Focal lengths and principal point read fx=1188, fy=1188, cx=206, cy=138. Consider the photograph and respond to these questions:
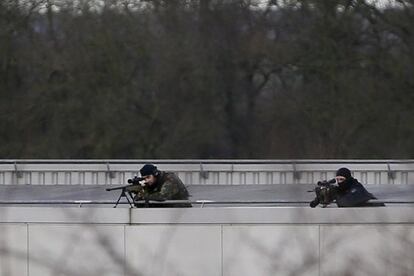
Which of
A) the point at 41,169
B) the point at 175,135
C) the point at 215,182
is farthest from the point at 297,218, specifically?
the point at 175,135

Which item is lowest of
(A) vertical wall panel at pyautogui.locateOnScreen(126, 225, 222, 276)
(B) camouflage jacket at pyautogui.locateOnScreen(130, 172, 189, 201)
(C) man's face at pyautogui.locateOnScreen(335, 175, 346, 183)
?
(A) vertical wall panel at pyautogui.locateOnScreen(126, 225, 222, 276)

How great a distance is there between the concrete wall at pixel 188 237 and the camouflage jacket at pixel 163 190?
0.65ft

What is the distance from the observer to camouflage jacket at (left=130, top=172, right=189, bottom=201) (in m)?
12.2

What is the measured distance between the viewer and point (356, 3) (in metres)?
36.3

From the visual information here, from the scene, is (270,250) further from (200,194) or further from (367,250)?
(200,194)

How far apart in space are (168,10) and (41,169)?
16.6 m

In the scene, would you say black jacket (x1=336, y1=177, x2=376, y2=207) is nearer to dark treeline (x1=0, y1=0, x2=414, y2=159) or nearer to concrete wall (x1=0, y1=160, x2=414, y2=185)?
concrete wall (x1=0, y1=160, x2=414, y2=185)

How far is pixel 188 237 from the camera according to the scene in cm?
1188

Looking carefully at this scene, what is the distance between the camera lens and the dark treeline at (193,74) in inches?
1425

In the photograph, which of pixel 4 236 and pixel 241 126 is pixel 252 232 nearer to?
pixel 4 236

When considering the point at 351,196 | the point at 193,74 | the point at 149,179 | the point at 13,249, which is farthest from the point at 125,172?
the point at 193,74

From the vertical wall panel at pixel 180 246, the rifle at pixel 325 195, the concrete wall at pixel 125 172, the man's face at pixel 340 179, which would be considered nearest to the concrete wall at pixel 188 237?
the vertical wall panel at pixel 180 246

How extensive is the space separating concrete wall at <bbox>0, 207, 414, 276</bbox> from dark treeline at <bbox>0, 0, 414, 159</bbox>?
893 inches

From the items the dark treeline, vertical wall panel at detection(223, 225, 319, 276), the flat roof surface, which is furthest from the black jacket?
the dark treeline
